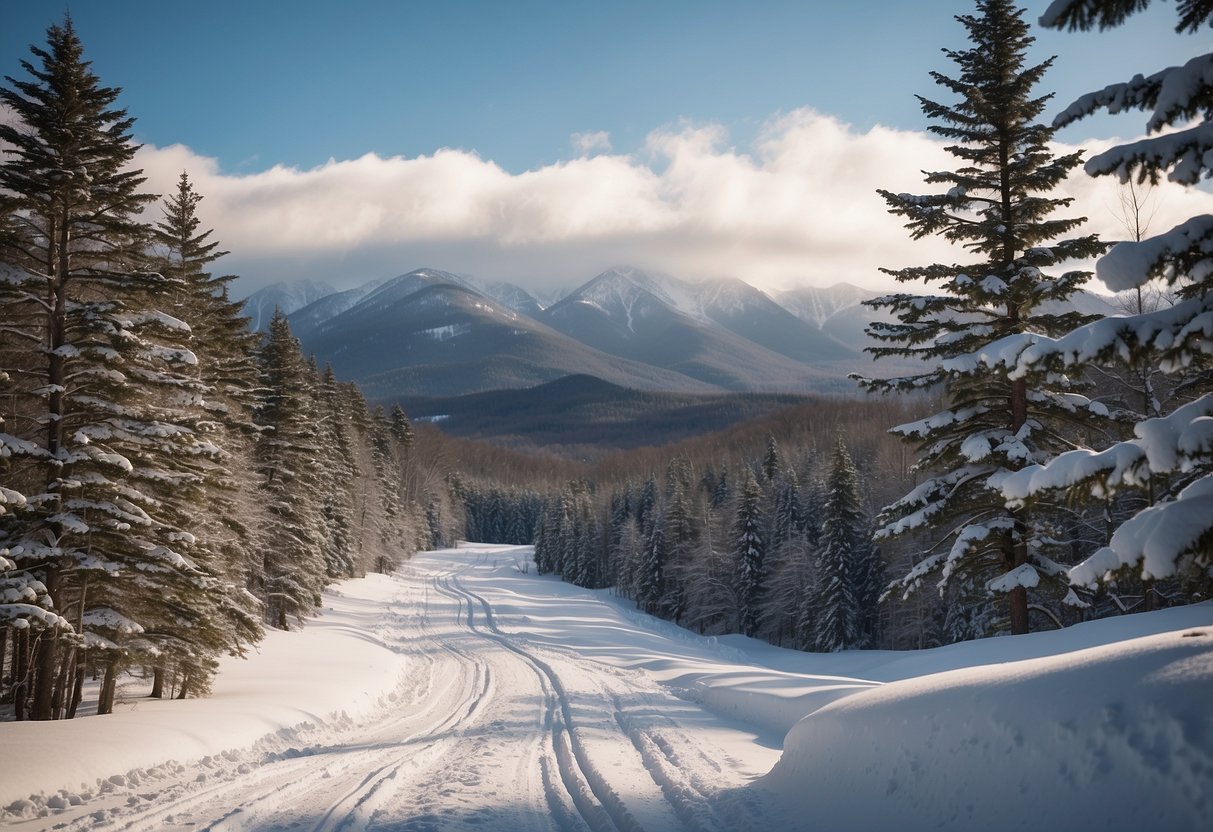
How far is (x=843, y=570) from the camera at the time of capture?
42281 mm

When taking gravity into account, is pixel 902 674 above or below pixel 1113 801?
below

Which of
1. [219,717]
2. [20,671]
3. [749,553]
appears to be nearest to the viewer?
[219,717]

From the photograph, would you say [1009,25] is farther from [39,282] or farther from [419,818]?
[39,282]

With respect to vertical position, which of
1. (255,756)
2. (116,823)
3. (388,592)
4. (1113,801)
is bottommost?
(388,592)

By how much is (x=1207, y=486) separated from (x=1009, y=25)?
41.6ft

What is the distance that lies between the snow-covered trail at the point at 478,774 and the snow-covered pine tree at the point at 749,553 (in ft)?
112

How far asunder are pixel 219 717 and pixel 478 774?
6993 millimetres

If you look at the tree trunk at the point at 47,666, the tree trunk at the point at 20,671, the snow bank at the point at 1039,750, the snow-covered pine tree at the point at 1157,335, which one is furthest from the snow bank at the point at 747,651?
the tree trunk at the point at 20,671

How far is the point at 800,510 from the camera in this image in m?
60.2

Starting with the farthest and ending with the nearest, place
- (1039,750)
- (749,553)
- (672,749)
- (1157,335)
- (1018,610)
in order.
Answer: (749,553), (1018,610), (672,749), (1039,750), (1157,335)

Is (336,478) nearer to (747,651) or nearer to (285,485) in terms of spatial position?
(285,485)

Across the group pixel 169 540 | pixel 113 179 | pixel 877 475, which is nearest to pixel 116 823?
pixel 169 540

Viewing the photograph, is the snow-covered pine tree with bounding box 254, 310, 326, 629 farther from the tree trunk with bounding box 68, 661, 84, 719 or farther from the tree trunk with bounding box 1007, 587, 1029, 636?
the tree trunk with bounding box 1007, 587, 1029, 636

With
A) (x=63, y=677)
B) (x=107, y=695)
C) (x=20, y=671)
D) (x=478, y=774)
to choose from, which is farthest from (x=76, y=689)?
(x=478, y=774)
